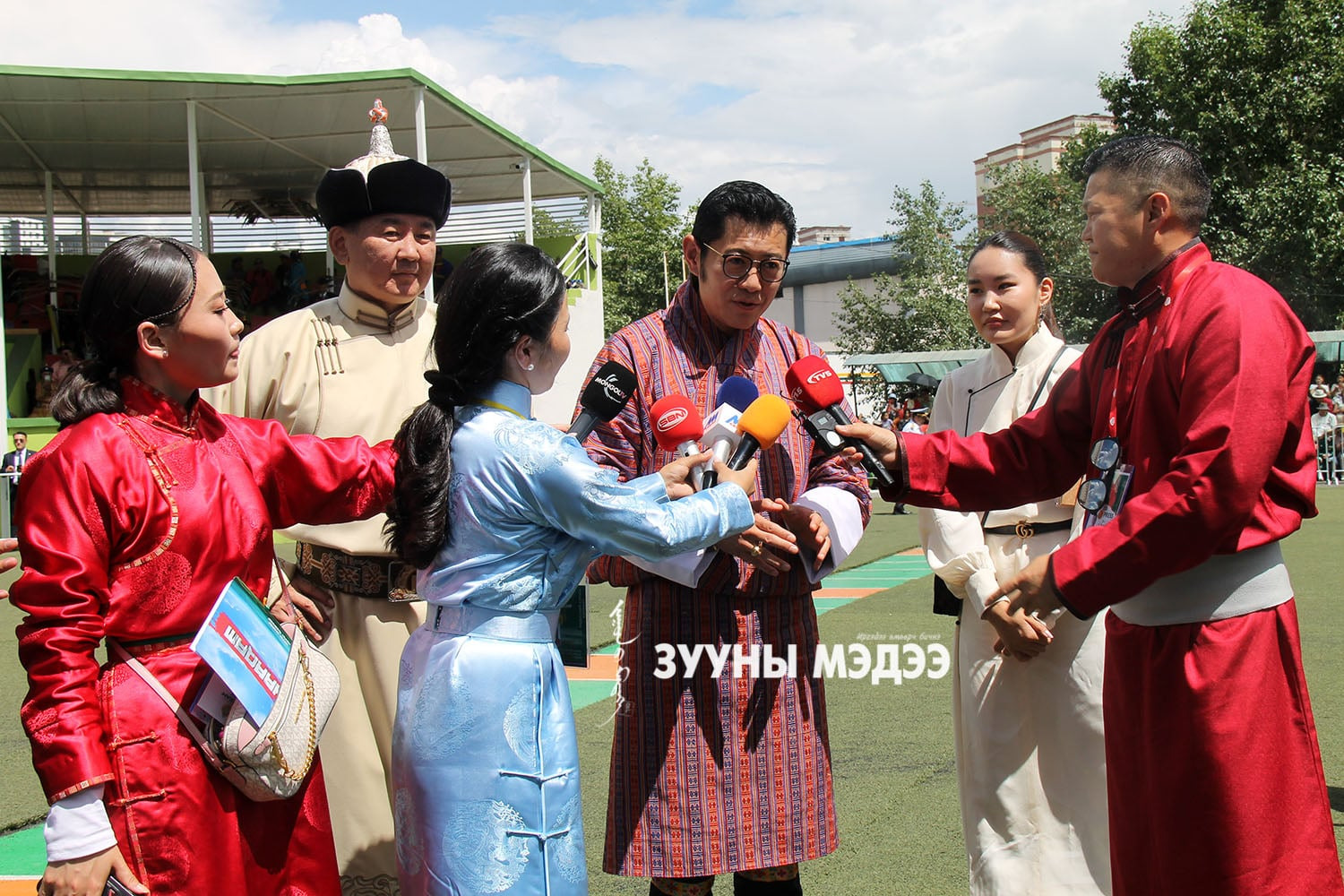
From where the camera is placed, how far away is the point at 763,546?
282 cm

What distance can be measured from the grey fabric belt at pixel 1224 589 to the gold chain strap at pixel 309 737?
160 centimetres

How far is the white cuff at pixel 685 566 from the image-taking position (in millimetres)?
2869

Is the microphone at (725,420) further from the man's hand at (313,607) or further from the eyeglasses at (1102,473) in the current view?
the man's hand at (313,607)

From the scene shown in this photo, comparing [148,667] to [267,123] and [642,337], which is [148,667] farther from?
[267,123]

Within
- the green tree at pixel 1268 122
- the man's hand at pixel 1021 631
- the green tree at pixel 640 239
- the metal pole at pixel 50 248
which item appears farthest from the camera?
the green tree at pixel 640 239

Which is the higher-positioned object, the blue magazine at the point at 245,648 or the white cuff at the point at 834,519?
the white cuff at the point at 834,519

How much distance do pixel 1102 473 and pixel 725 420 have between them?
0.84m

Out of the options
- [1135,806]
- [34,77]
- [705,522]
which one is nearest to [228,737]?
[705,522]

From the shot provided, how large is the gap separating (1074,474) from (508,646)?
5.04ft

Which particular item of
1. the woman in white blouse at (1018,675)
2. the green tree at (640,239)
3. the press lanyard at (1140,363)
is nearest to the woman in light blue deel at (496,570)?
the press lanyard at (1140,363)

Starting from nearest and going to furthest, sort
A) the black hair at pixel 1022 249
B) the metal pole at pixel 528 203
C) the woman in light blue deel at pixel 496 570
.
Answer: the woman in light blue deel at pixel 496 570, the black hair at pixel 1022 249, the metal pole at pixel 528 203

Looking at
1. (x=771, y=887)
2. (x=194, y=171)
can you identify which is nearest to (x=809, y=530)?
(x=771, y=887)

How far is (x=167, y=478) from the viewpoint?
215cm

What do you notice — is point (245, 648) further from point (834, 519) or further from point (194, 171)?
point (194, 171)
